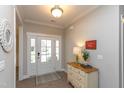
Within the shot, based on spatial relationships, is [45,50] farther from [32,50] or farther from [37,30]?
[37,30]

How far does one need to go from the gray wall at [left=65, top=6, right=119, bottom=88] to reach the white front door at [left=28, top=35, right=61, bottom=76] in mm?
2059

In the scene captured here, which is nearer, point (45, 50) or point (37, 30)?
point (37, 30)

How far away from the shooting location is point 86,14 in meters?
3.00

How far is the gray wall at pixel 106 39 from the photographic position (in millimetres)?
1975

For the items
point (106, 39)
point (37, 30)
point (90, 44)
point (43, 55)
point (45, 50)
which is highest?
point (37, 30)

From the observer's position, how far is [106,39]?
2.22m

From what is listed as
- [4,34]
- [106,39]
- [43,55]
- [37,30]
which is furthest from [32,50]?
[106,39]

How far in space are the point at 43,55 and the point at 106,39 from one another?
2.92 meters

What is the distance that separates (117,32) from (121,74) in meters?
0.91

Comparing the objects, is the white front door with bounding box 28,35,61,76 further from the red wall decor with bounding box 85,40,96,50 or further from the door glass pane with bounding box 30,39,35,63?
the red wall decor with bounding box 85,40,96,50

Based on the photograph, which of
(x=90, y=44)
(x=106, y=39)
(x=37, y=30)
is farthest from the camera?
(x=37, y=30)

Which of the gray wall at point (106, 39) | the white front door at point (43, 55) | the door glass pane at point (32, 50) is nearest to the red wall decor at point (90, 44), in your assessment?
the gray wall at point (106, 39)
